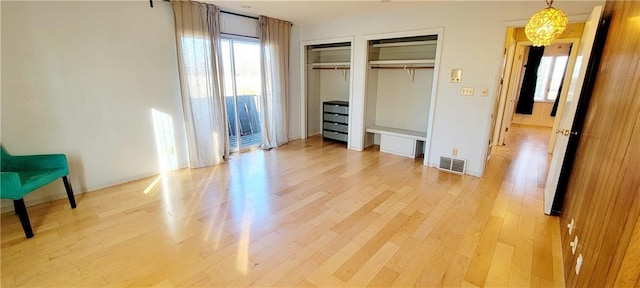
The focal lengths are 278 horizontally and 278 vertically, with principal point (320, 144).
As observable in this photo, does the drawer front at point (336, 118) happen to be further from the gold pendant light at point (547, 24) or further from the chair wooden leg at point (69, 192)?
the chair wooden leg at point (69, 192)

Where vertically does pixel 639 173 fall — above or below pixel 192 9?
below

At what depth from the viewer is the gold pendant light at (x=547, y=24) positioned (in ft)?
7.34

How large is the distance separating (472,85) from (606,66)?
1.49 m

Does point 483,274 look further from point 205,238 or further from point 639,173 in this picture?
point 205,238

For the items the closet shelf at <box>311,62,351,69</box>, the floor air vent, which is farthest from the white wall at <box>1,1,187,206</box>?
the floor air vent

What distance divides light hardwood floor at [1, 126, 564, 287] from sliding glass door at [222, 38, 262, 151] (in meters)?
1.25

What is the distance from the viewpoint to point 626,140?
143cm

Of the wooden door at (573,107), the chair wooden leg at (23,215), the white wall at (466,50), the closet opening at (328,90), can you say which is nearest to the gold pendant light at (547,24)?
the wooden door at (573,107)

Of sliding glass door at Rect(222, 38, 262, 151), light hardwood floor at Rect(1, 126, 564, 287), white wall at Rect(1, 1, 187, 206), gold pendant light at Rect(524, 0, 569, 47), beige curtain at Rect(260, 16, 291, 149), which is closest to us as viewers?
light hardwood floor at Rect(1, 126, 564, 287)

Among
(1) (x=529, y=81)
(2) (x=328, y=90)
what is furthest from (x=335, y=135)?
(1) (x=529, y=81)

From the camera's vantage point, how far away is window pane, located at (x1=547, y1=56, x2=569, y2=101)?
24.1 ft

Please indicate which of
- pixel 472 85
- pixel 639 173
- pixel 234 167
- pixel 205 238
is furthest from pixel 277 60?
pixel 639 173

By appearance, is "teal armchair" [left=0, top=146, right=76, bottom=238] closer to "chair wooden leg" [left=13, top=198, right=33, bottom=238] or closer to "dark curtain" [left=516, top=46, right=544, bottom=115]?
"chair wooden leg" [left=13, top=198, right=33, bottom=238]

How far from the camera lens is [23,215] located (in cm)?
228
